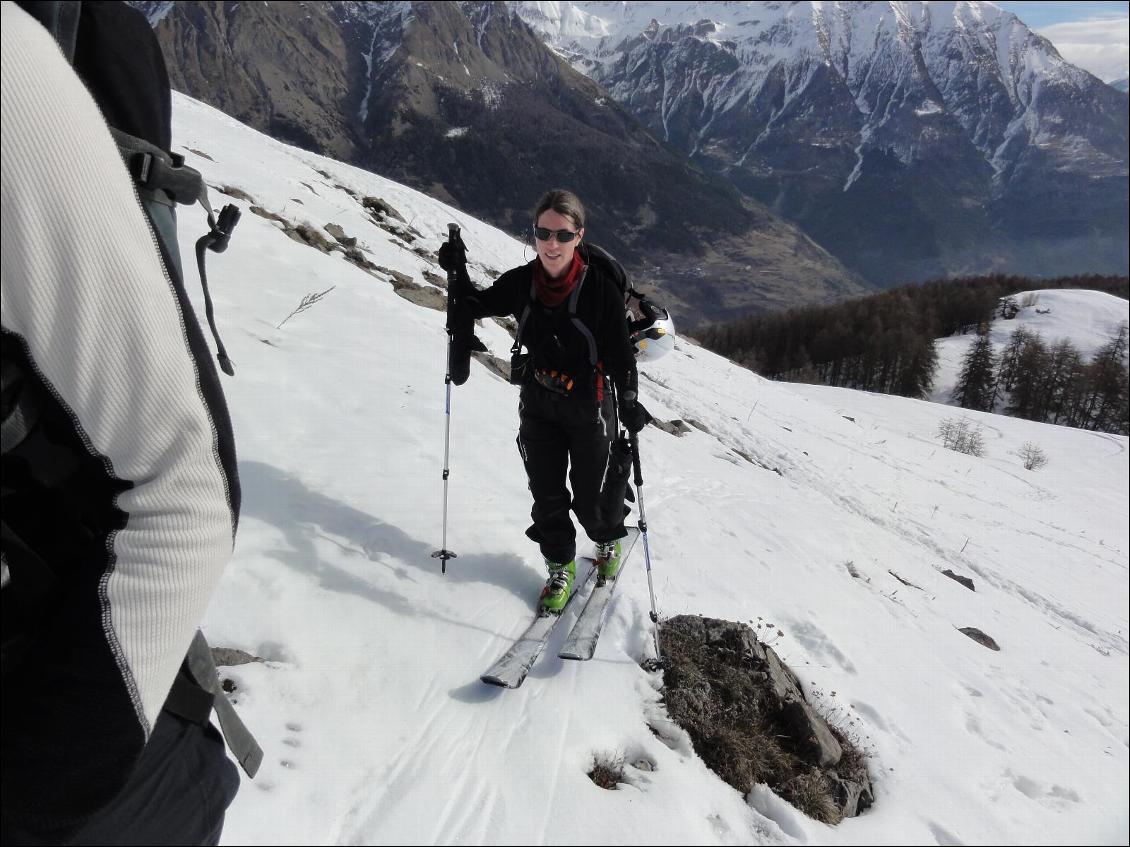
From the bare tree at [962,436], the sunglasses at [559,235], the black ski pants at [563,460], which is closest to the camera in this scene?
the sunglasses at [559,235]

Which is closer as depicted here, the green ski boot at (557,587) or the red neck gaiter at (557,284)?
the red neck gaiter at (557,284)

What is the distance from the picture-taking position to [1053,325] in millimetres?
96625

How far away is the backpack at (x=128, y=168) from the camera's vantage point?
110 cm

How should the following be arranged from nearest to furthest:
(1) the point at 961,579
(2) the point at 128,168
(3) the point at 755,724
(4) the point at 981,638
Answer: (2) the point at 128,168 < (3) the point at 755,724 < (4) the point at 981,638 < (1) the point at 961,579

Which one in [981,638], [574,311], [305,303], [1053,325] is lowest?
[981,638]

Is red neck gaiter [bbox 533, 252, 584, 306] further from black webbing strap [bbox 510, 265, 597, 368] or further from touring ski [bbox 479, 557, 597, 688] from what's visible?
touring ski [bbox 479, 557, 597, 688]

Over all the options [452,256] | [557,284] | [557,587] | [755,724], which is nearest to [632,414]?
[557,284]

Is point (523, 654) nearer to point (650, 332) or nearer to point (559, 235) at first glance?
point (650, 332)

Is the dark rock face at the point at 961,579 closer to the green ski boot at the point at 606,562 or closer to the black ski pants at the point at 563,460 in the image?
the green ski boot at the point at 606,562

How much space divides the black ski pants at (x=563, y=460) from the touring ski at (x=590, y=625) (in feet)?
1.33

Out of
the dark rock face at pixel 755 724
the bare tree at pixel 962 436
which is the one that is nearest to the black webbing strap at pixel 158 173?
the dark rock face at pixel 755 724

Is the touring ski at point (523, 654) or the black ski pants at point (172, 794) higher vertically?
the black ski pants at point (172, 794)

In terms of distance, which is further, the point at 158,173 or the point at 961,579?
the point at 961,579

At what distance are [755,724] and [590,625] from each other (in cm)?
125
